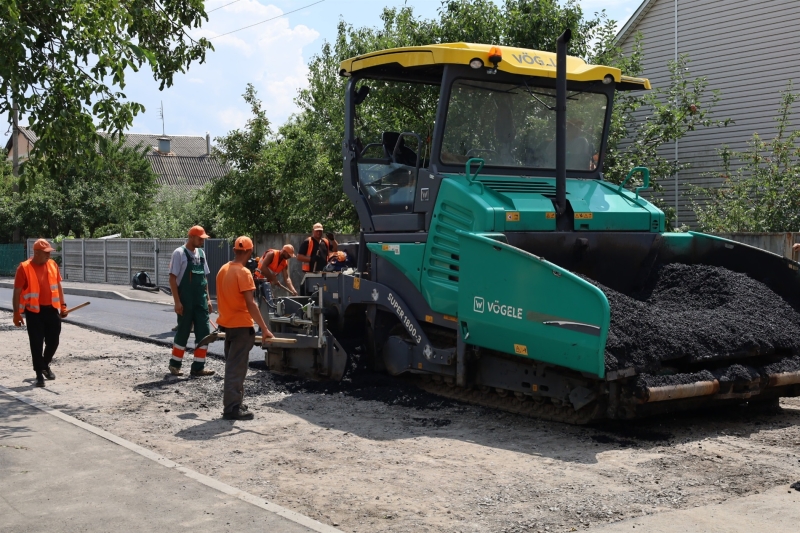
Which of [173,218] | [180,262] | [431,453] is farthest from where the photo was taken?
[173,218]

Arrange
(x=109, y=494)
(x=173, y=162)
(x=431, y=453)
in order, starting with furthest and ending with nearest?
(x=173, y=162), (x=431, y=453), (x=109, y=494)

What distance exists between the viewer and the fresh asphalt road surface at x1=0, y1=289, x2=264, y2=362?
46.3 ft

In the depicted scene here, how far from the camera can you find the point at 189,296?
34.6ft

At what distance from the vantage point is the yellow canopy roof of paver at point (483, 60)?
8.47 meters

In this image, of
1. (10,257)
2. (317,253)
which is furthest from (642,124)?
(10,257)

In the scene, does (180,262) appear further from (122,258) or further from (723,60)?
(122,258)

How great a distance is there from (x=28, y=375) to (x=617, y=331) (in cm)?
710

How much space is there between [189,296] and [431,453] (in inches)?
184

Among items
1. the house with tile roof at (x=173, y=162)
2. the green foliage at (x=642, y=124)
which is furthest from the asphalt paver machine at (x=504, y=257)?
the house with tile roof at (x=173, y=162)

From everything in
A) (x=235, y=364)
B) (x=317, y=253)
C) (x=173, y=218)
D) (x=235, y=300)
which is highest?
(x=173, y=218)

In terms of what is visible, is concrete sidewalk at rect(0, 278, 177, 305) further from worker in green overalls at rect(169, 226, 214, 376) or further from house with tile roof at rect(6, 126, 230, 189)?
house with tile roof at rect(6, 126, 230, 189)

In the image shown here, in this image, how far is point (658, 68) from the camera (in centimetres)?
2145

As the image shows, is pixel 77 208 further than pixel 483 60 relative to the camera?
Yes

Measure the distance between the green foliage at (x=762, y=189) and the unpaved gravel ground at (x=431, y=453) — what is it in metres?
8.54
